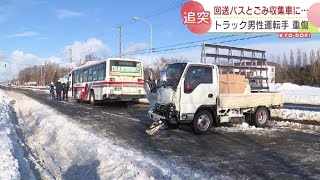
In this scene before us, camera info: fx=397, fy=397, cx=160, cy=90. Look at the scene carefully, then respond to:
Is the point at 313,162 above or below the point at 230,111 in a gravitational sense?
below

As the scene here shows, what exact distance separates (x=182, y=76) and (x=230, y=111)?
229 cm

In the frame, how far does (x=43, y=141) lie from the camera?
41.4 ft

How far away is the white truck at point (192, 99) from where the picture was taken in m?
12.7

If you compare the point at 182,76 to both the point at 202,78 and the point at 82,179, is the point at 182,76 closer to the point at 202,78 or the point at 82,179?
the point at 202,78

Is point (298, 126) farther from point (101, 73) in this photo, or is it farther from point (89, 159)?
point (101, 73)

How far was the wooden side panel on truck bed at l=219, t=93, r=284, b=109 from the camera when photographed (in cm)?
1339

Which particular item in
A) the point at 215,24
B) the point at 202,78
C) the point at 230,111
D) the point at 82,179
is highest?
the point at 215,24

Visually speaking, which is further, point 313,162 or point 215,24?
point 215,24

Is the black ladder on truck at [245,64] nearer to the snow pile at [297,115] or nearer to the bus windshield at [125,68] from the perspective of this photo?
the snow pile at [297,115]

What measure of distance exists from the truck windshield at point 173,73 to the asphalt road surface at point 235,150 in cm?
170

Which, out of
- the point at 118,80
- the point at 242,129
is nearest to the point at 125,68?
the point at 118,80

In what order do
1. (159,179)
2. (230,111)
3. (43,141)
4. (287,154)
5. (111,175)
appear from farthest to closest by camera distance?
(230,111)
(43,141)
(287,154)
(111,175)
(159,179)

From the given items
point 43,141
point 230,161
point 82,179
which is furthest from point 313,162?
point 43,141

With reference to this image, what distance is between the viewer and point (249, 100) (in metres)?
14.0
